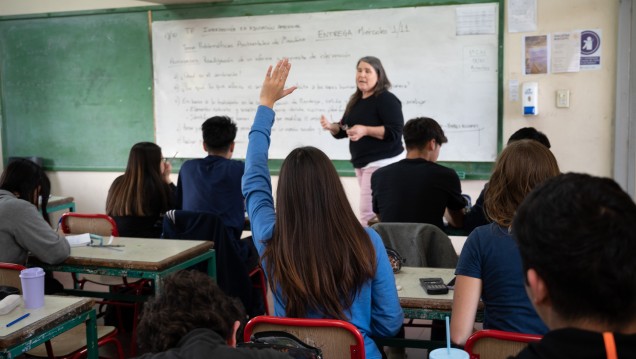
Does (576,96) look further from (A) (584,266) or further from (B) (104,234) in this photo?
(A) (584,266)

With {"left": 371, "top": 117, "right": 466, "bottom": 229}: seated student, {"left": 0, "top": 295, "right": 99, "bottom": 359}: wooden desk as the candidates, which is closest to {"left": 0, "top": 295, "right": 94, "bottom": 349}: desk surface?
{"left": 0, "top": 295, "right": 99, "bottom": 359}: wooden desk

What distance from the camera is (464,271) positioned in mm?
1755

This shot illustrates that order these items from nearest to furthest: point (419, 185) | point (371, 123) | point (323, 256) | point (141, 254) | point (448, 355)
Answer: point (448, 355) → point (323, 256) → point (141, 254) → point (419, 185) → point (371, 123)

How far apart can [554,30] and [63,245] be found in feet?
12.3

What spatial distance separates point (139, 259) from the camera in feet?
9.17

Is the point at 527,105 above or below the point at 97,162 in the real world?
above

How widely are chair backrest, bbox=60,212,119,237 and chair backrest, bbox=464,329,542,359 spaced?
2360 mm

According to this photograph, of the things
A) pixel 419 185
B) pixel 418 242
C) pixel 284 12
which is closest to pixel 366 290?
pixel 418 242

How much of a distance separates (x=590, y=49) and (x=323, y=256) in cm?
368

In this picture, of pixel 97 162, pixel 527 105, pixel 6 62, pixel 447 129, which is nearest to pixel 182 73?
pixel 97 162

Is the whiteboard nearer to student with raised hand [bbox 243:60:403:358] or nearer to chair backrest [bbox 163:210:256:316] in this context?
chair backrest [bbox 163:210:256:316]

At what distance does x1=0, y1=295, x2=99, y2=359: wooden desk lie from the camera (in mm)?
1862

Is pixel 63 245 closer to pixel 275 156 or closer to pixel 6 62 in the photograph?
pixel 275 156

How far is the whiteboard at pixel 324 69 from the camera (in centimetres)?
488
